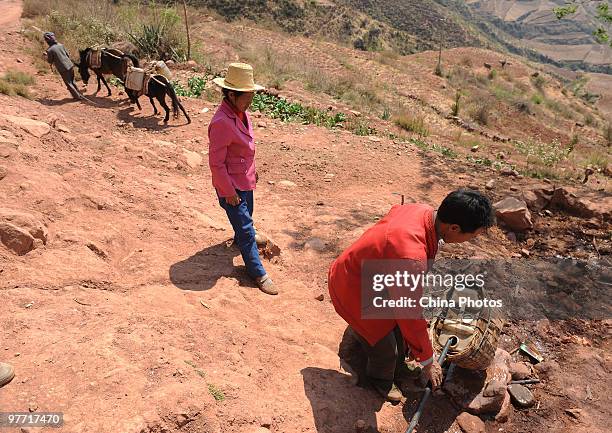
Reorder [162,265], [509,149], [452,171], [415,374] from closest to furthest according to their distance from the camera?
[415,374]
[162,265]
[452,171]
[509,149]

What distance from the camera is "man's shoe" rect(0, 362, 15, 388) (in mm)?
1879

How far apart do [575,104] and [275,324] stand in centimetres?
2578

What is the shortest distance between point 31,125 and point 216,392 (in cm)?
381

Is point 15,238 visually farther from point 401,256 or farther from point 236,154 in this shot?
point 401,256

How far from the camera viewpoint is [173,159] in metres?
5.48

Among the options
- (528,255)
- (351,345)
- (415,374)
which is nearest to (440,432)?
(415,374)

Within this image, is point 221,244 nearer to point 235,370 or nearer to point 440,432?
point 235,370

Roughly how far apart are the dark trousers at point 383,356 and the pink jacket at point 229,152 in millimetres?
1370

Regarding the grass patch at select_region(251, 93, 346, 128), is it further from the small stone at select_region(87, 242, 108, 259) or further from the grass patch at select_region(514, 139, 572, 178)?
the small stone at select_region(87, 242, 108, 259)

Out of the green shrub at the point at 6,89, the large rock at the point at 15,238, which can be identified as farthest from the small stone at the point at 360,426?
the green shrub at the point at 6,89

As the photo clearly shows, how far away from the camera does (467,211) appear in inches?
72.3

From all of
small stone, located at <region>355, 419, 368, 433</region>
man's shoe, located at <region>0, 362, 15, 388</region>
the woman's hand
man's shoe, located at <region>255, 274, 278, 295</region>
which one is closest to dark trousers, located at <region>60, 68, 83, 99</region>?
the woman's hand

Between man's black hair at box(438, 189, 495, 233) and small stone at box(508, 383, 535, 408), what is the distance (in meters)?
1.47

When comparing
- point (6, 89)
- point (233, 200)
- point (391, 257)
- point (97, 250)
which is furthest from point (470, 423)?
point (6, 89)
